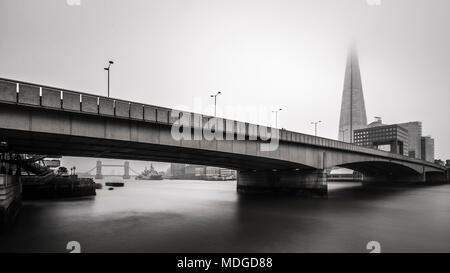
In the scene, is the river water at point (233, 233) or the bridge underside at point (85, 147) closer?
the river water at point (233, 233)

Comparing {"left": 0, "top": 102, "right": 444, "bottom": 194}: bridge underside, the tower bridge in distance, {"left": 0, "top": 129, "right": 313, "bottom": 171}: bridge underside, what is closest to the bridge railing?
the tower bridge in distance

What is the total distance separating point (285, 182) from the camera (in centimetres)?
4891

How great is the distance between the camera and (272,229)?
801 inches

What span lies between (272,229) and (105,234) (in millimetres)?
10917

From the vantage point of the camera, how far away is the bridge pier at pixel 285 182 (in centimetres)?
4481

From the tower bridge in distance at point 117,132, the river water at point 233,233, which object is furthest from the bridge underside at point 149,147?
the river water at point 233,233

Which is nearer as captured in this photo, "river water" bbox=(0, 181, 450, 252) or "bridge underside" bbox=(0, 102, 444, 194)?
"river water" bbox=(0, 181, 450, 252)

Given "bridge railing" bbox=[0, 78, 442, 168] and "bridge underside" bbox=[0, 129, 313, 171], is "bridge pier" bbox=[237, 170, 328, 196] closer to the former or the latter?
"bridge underside" bbox=[0, 129, 313, 171]

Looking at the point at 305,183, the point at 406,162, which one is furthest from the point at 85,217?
the point at 406,162

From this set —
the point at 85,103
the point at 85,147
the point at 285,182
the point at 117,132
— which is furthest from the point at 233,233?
the point at 285,182

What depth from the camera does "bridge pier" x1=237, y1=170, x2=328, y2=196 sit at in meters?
44.8

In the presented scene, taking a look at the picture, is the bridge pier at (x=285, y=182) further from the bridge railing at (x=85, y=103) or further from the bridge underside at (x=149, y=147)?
the bridge railing at (x=85, y=103)

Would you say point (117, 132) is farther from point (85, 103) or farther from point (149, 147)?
point (149, 147)
